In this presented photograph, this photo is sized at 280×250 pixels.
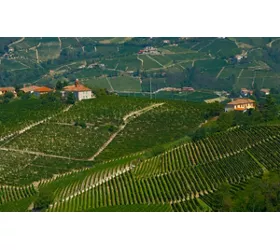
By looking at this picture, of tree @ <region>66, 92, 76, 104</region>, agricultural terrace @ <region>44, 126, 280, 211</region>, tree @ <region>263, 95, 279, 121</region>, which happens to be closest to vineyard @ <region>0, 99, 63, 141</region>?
tree @ <region>66, 92, 76, 104</region>

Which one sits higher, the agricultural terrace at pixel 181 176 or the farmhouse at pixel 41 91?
the agricultural terrace at pixel 181 176

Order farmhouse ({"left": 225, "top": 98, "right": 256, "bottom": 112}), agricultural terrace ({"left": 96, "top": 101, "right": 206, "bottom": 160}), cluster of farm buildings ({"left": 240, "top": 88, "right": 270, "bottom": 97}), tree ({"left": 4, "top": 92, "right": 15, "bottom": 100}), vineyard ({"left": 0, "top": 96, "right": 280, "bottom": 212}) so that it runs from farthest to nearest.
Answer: cluster of farm buildings ({"left": 240, "top": 88, "right": 270, "bottom": 97})
tree ({"left": 4, "top": 92, "right": 15, "bottom": 100})
farmhouse ({"left": 225, "top": 98, "right": 256, "bottom": 112})
agricultural terrace ({"left": 96, "top": 101, "right": 206, "bottom": 160})
vineyard ({"left": 0, "top": 96, "right": 280, "bottom": 212})

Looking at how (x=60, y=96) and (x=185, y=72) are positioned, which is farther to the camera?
(x=185, y=72)

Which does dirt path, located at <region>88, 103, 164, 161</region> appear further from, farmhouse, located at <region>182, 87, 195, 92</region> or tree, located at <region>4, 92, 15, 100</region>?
farmhouse, located at <region>182, 87, 195, 92</region>

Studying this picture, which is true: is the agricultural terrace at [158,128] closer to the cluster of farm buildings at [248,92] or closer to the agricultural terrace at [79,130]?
the agricultural terrace at [79,130]

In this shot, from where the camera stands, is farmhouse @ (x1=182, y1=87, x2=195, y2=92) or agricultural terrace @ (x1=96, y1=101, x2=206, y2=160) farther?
farmhouse @ (x1=182, y1=87, x2=195, y2=92)

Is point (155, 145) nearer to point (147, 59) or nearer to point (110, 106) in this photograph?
point (110, 106)

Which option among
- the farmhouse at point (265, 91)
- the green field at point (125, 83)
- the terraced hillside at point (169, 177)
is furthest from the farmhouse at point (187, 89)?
the terraced hillside at point (169, 177)

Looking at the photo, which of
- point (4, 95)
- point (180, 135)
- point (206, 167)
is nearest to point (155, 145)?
point (180, 135)

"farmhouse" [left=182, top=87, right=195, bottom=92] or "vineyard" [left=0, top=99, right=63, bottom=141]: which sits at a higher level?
"vineyard" [left=0, top=99, right=63, bottom=141]
